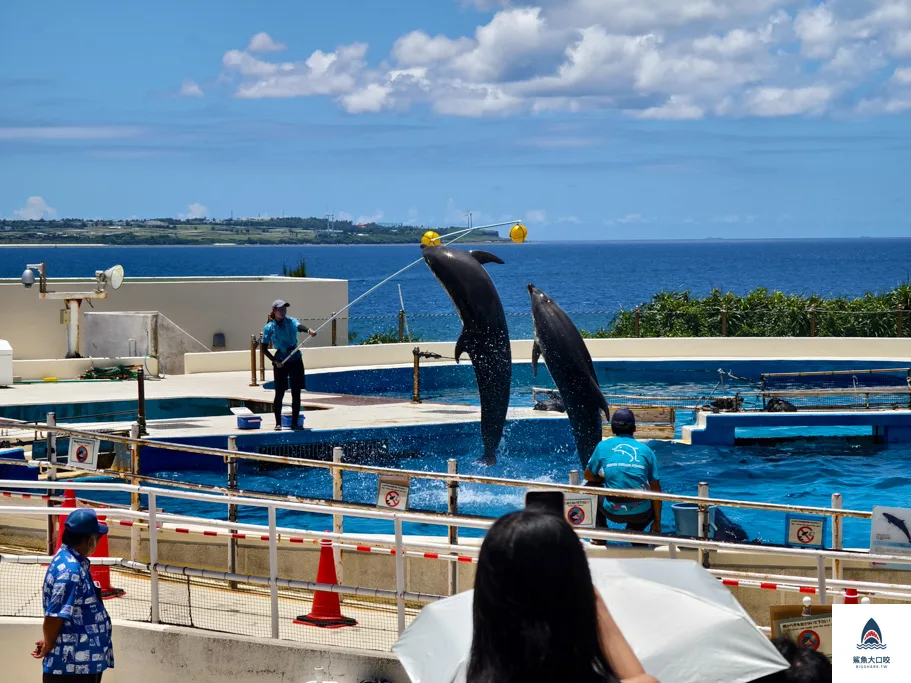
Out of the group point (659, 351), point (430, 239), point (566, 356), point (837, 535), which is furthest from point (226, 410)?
point (837, 535)

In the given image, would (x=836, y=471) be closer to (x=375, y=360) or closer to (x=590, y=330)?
(x=375, y=360)

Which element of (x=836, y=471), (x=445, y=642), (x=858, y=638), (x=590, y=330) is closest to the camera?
(x=445, y=642)

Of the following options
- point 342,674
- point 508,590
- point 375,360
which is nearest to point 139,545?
point 342,674

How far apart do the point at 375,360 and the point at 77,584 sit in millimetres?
19353

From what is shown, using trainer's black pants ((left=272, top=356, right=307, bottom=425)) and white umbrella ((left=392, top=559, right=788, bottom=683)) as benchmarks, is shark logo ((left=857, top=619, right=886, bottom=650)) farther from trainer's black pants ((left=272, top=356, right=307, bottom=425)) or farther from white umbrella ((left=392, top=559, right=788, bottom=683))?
trainer's black pants ((left=272, top=356, right=307, bottom=425))

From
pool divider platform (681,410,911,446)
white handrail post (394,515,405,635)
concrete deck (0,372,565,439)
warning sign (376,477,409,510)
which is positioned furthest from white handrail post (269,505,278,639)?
pool divider platform (681,410,911,446)

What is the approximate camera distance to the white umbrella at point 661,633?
3.72 meters

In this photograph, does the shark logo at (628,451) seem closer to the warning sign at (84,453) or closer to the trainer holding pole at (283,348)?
the warning sign at (84,453)

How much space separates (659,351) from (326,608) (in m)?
20.0

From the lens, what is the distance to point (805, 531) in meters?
7.12

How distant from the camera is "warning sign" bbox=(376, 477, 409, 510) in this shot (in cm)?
728

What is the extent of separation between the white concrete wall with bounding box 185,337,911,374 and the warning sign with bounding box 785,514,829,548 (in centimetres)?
1712

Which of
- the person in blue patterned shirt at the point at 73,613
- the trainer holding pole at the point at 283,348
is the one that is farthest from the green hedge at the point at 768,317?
the person in blue patterned shirt at the point at 73,613

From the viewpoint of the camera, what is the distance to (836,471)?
54.5ft
